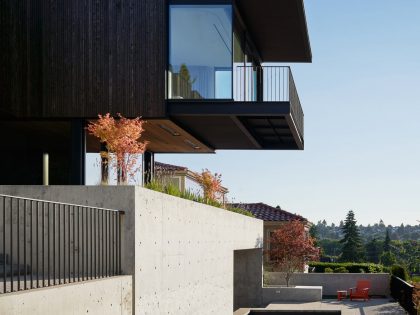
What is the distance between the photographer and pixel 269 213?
45844 mm

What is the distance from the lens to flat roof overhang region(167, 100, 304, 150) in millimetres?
19703

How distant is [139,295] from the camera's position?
42.2 feet

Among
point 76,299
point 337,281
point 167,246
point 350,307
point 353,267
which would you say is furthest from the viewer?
point 353,267

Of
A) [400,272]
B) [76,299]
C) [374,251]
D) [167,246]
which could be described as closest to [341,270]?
[400,272]

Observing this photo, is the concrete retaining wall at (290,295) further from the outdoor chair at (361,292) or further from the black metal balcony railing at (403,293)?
the black metal balcony railing at (403,293)

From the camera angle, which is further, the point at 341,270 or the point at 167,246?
the point at 341,270

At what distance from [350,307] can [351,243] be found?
74.0 meters

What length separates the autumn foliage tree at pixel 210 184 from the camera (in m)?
22.8

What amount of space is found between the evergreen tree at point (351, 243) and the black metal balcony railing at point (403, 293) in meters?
67.3

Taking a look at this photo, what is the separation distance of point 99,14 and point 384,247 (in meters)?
115

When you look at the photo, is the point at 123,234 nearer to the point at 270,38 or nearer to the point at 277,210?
the point at 270,38

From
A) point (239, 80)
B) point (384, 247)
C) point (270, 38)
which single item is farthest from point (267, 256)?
point (384, 247)

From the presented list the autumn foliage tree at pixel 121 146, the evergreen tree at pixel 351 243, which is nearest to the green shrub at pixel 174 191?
the autumn foliage tree at pixel 121 146

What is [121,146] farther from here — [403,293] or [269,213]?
[269,213]
